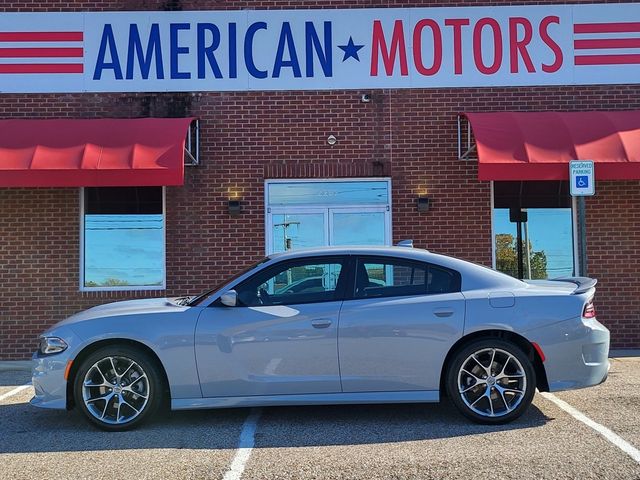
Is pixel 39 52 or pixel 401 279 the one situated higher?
pixel 39 52

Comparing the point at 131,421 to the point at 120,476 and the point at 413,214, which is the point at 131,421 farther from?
the point at 413,214

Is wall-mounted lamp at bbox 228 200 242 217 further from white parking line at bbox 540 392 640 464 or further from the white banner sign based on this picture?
white parking line at bbox 540 392 640 464

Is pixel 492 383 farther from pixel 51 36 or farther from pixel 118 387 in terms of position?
pixel 51 36

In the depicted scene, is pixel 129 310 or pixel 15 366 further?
pixel 15 366

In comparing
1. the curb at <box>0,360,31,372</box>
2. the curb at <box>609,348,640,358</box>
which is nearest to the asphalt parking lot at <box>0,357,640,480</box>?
the curb at <box>0,360,31,372</box>

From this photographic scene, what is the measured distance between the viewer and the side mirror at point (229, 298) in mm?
5258

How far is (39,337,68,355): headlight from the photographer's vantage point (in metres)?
5.30

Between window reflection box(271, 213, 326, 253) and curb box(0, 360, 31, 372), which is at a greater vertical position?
window reflection box(271, 213, 326, 253)

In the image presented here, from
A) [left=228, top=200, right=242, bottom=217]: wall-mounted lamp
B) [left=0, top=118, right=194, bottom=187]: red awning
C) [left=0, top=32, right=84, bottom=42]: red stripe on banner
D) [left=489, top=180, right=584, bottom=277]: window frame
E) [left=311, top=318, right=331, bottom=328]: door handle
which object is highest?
[left=0, top=32, right=84, bottom=42]: red stripe on banner

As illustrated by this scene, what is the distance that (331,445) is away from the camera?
4840 millimetres

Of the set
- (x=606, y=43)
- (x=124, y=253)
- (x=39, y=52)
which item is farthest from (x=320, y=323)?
(x=606, y=43)

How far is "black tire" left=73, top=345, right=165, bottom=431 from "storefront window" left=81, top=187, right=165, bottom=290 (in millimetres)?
4442

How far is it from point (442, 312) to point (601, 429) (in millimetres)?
1644

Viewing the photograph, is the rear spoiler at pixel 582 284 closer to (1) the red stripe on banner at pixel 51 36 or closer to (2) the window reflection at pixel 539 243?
(2) the window reflection at pixel 539 243
